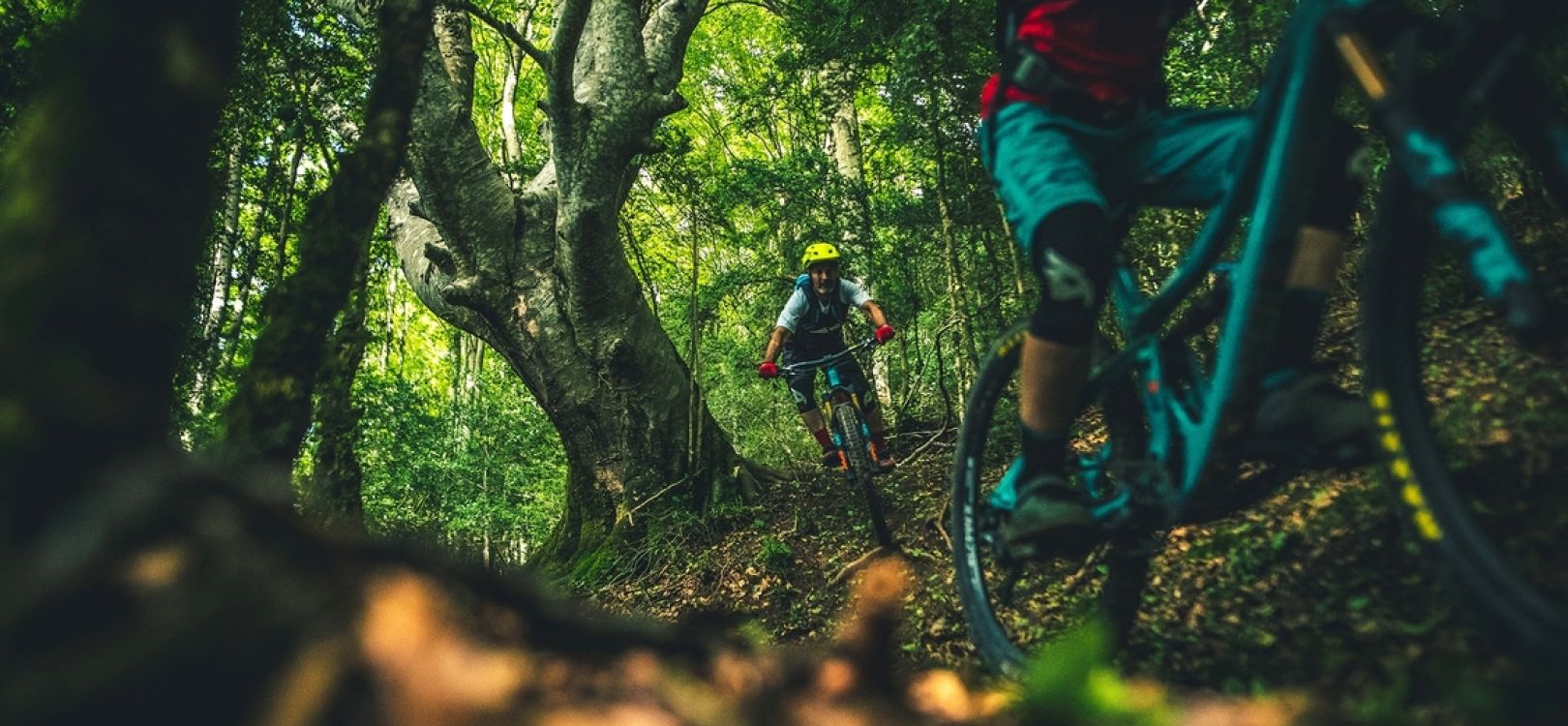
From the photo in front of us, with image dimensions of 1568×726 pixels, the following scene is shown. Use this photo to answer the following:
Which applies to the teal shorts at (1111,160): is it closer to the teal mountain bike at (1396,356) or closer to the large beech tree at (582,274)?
the teal mountain bike at (1396,356)

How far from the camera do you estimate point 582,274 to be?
673 centimetres

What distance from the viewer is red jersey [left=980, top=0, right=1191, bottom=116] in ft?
7.13

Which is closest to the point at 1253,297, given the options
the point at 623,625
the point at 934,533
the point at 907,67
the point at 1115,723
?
the point at 1115,723

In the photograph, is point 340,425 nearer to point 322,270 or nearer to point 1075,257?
point 322,270

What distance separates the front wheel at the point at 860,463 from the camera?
601 centimetres

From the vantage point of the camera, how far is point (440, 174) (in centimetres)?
649

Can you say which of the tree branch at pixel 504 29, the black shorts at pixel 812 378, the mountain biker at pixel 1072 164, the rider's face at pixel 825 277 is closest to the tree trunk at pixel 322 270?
the mountain biker at pixel 1072 164

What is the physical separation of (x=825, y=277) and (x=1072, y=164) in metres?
5.03

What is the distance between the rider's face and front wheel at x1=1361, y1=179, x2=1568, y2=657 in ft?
16.6

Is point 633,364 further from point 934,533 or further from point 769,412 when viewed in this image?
point 769,412

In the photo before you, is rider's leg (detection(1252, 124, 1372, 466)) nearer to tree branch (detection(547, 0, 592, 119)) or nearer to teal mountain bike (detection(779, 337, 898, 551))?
teal mountain bike (detection(779, 337, 898, 551))

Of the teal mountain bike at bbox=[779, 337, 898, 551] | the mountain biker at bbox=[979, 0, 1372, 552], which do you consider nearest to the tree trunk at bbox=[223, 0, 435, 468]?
the mountain biker at bbox=[979, 0, 1372, 552]

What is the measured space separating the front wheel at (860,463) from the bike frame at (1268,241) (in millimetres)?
3548

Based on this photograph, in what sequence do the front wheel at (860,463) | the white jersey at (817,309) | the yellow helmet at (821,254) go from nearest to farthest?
the front wheel at (860,463) → the yellow helmet at (821,254) → the white jersey at (817,309)
